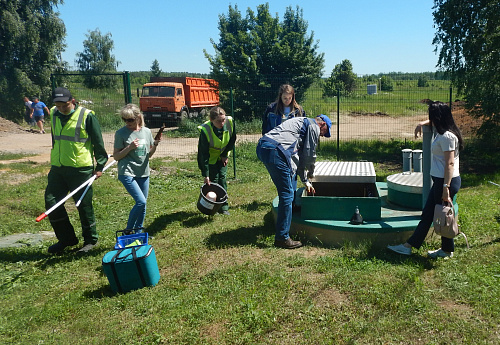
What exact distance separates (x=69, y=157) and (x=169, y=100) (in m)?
18.4

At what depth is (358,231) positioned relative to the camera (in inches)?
207

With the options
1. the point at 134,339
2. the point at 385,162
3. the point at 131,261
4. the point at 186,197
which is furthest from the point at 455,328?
the point at 385,162

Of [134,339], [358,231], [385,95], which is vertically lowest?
[134,339]

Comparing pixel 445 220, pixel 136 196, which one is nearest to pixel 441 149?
pixel 445 220

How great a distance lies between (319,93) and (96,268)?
10096 mm

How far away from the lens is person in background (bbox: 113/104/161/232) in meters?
5.53

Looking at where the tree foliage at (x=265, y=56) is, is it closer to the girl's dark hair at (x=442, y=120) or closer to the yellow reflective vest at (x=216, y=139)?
the yellow reflective vest at (x=216, y=139)

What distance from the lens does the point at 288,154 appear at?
5223 millimetres

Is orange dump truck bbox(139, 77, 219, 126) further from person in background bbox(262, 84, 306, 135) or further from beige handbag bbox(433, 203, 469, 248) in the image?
beige handbag bbox(433, 203, 469, 248)

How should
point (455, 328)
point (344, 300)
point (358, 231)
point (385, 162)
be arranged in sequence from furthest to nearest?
point (385, 162) → point (358, 231) → point (344, 300) → point (455, 328)

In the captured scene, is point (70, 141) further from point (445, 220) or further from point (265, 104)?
point (265, 104)

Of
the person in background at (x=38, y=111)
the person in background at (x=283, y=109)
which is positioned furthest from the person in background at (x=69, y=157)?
the person in background at (x=38, y=111)

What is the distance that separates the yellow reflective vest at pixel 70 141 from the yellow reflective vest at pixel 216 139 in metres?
1.78

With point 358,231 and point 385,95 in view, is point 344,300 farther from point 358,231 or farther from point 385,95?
point 385,95
